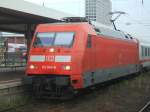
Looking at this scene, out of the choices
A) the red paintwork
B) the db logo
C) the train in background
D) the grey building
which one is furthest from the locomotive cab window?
the grey building

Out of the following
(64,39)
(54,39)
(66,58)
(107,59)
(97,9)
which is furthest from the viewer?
(97,9)

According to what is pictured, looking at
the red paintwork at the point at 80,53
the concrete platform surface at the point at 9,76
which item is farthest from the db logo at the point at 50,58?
the concrete platform surface at the point at 9,76

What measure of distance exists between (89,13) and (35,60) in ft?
104

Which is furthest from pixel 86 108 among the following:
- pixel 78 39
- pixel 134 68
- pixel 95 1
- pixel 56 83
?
pixel 95 1

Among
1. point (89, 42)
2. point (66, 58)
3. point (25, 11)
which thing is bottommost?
point (66, 58)

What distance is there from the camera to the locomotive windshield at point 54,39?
1417cm

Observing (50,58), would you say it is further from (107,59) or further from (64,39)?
(107,59)

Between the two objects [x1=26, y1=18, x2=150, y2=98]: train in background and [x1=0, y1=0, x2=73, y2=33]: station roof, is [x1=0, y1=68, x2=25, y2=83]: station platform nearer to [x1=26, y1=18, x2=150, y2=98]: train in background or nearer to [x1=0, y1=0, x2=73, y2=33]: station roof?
[x1=26, y1=18, x2=150, y2=98]: train in background

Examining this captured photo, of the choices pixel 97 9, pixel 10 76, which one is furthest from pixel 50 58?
pixel 97 9

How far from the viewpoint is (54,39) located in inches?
570

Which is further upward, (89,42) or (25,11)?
(25,11)

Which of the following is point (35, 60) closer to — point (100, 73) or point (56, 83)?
point (56, 83)

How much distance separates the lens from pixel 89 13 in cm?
4525

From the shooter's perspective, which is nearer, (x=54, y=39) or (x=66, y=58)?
(x=66, y=58)
